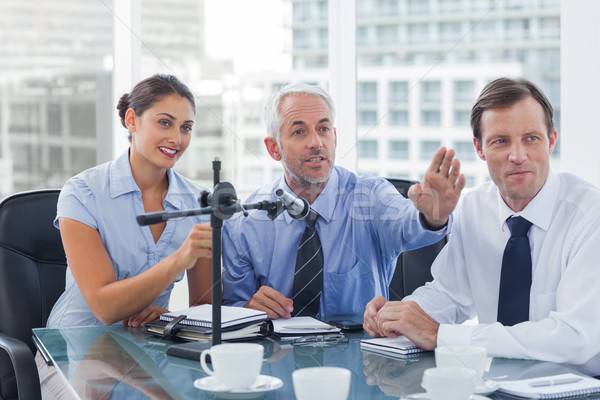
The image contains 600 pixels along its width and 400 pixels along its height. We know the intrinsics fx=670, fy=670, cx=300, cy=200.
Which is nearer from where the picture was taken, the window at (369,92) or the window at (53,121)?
the window at (369,92)

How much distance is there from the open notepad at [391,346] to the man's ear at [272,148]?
0.46m

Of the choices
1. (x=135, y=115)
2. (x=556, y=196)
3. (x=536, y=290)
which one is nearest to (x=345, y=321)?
(x=536, y=290)

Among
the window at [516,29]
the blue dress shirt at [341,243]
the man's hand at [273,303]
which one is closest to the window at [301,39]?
the blue dress shirt at [341,243]

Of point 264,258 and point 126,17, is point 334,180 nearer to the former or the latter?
point 264,258

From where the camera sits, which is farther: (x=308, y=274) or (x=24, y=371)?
(x=308, y=274)

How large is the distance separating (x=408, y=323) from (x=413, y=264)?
2.12ft

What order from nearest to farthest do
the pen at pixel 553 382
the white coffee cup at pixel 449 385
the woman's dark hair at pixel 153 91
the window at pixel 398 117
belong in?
the white coffee cup at pixel 449 385 < the pen at pixel 553 382 < the woman's dark hair at pixel 153 91 < the window at pixel 398 117

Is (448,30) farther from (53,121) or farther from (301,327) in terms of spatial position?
(301,327)

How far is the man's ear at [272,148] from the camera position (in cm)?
143

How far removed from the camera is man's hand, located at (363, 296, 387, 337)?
120cm

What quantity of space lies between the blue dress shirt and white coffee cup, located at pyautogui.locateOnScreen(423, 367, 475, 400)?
509mm

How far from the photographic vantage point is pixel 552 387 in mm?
853

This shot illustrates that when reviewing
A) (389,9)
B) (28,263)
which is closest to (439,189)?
(28,263)

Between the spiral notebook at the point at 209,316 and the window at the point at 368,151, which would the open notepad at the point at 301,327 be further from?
the window at the point at 368,151
